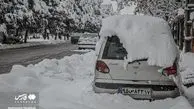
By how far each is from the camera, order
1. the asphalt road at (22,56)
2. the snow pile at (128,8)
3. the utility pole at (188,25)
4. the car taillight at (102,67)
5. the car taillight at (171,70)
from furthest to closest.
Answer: the snow pile at (128,8), the utility pole at (188,25), the asphalt road at (22,56), the car taillight at (102,67), the car taillight at (171,70)

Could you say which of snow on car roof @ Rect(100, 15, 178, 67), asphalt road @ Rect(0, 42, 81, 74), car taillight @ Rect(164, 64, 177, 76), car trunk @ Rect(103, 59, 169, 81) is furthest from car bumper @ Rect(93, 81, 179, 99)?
asphalt road @ Rect(0, 42, 81, 74)

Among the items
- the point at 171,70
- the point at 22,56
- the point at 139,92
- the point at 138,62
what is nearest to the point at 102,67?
the point at 138,62

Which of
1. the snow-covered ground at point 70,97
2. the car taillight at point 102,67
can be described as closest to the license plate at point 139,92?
the snow-covered ground at point 70,97

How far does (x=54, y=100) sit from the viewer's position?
8.59 meters

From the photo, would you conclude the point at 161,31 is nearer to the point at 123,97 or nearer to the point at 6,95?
the point at 123,97

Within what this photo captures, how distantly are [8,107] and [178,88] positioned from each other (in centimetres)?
339

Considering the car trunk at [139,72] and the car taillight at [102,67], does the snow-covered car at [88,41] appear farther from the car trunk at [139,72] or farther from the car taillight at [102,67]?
the car trunk at [139,72]

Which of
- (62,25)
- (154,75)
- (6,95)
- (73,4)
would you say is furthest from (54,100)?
(73,4)

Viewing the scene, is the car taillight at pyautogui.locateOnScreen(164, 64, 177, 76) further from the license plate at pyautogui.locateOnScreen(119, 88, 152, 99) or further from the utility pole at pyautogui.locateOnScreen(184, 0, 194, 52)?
the utility pole at pyautogui.locateOnScreen(184, 0, 194, 52)

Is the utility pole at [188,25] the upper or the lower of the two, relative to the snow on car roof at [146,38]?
lower

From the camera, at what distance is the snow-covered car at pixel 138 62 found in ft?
27.6

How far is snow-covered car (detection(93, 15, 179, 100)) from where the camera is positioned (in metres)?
8.40

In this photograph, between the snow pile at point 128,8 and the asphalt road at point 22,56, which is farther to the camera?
the snow pile at point 128,8

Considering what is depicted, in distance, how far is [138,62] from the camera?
8.45m
